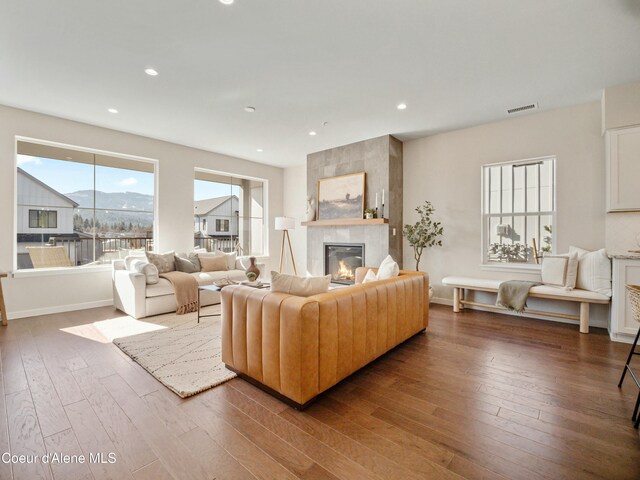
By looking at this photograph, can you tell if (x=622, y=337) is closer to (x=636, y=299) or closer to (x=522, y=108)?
(x=636, y=299)

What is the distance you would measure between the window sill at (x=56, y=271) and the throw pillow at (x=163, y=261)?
0.78 meters

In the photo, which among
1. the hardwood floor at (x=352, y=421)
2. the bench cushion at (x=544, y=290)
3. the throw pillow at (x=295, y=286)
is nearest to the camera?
the hardwood floor at (x=352, y=421)

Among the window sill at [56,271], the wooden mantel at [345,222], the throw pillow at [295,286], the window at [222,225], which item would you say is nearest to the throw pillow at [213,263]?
the window at [222,225]

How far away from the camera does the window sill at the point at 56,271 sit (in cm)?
411

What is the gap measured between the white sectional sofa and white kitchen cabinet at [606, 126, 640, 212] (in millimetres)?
5493

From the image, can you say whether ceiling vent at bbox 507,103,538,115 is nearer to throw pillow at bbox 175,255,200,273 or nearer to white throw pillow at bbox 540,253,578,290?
white throw pillow at bbox 540,253,578,290

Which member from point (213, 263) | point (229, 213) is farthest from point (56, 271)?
point (229, 213)

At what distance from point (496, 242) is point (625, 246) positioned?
1489 millimetres

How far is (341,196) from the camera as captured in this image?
572cm

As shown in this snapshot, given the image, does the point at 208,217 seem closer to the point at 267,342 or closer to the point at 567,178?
the point at 267,342

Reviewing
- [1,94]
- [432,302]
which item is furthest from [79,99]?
[432,302]

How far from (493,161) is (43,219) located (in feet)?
22.4

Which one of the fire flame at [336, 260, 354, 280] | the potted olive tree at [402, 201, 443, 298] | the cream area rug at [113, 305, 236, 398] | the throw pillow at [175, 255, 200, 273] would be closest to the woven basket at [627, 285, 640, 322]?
the potted olive tree at [402, 201, 443, 298]

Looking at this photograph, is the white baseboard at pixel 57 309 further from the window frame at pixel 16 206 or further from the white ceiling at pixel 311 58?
the white ceiling at pixel 311 58
